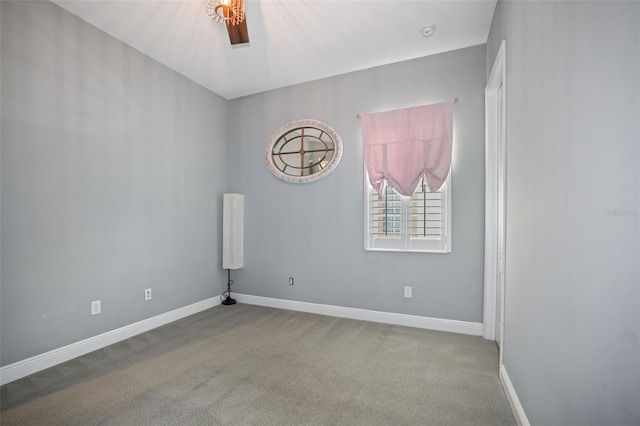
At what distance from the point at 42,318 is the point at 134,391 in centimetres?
100

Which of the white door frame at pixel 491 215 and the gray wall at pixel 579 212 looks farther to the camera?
the white door frame at pixel 491 215

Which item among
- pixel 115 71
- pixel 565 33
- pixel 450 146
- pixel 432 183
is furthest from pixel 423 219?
pixel 115 71

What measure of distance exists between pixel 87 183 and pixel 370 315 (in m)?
2.99

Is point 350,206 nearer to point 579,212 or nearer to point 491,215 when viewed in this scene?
point 491,215

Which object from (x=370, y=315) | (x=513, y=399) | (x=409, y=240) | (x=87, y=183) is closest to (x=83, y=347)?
(x=87, y=183)

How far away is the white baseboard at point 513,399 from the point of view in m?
1.61

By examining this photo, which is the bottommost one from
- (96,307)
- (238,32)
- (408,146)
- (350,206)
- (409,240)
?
(96,307)

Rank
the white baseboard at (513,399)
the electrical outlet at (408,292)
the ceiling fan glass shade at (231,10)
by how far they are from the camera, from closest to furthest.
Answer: the white baseboard at (513,399), the ceiling fan glass shade at (231,10), the electrical outlet at (408,292)

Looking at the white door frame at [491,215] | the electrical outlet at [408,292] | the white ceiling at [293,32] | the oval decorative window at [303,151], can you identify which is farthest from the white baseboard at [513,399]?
the white ceiling at [293,32]

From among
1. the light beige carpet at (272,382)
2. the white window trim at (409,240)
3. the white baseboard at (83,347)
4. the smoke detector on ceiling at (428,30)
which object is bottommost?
the light beige carpet at (272,382)

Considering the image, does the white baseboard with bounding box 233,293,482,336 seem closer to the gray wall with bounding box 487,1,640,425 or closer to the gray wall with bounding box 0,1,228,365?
the gray wall with bounding box 0,1,228,365

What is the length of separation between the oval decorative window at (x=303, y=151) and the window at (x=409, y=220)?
1.88 ft

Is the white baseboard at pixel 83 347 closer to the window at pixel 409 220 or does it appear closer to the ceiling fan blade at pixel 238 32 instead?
the window at pixel 409 220

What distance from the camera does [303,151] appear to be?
3721 mm
